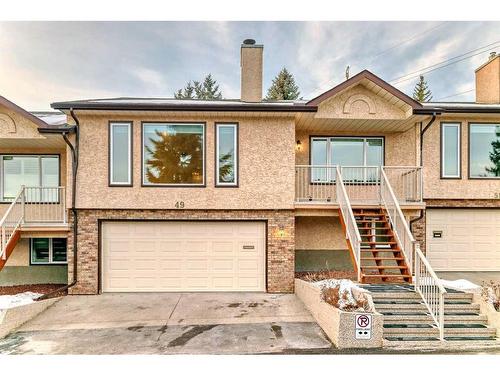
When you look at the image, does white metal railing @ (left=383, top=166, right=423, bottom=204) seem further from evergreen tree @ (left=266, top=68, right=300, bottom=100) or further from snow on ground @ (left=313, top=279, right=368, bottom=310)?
evergreen tree @ (left=266, top=68, right=300, bottom=100)

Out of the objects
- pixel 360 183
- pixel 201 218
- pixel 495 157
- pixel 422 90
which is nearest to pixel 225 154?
pixel 201 218

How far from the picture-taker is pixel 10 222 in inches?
331

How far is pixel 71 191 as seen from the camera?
812 centimetres

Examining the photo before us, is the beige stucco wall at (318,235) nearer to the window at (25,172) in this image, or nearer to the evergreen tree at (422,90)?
the window at (25,172)

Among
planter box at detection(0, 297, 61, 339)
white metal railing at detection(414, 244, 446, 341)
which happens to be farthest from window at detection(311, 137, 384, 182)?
planter box at detection(0, 297, 61, 339)

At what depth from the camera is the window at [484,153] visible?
9.32 metres

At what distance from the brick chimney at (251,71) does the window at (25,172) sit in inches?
282

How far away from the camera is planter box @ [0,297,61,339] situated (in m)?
6.02

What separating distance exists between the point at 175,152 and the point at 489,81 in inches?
480

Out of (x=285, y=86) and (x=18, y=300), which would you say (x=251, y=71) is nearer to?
(x=18, y=300)

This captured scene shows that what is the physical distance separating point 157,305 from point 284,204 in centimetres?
457

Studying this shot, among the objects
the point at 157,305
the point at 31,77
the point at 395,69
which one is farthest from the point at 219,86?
the point at 157,305

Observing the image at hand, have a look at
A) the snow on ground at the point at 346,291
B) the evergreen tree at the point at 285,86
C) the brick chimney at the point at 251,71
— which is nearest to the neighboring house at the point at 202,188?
the brick chimney at the point at 251,71

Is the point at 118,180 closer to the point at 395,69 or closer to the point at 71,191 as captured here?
the point at 71,191
